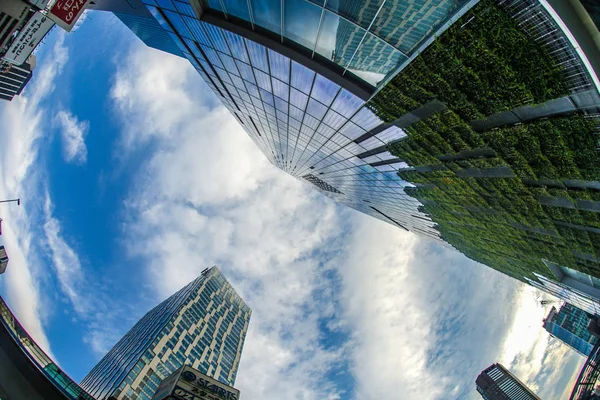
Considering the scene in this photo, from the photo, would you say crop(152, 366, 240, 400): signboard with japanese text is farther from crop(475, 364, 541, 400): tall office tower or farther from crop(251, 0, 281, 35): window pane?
crop(475, 364, 541, 400): tall office tower

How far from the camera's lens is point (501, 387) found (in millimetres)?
137750

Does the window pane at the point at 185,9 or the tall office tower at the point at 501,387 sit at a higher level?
the window pane at the point at 185,9

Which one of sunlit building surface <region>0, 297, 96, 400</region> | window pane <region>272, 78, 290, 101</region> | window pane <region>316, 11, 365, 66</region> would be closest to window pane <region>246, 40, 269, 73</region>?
window pane <region>272, 78, 290, 101</region>

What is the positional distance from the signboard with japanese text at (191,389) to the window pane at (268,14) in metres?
55.5

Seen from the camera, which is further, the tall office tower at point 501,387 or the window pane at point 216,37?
the tall office tower at point 501,387

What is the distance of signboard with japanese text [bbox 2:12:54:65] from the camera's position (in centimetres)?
A: 2180

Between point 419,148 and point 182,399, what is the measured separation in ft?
181

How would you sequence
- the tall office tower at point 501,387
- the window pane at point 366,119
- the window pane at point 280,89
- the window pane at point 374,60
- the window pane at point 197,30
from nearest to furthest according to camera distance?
1. the window pane at point 374,60
2. the window pane at point 366,119
3. the window pane at point 197,30
4. the window pane at point 280,89
5. the tall office tower at point 501,387

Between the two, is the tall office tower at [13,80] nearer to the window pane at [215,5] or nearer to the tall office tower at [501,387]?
the window pane at [215,5]

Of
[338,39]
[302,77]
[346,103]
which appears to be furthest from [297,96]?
[338,39]

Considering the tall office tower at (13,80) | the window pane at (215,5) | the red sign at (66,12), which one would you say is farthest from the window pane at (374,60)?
the tall office tower at (13,80)

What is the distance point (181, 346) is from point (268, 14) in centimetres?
10032

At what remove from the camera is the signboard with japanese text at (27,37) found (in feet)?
71.5

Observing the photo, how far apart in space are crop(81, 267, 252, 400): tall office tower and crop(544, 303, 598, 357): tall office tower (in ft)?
433
